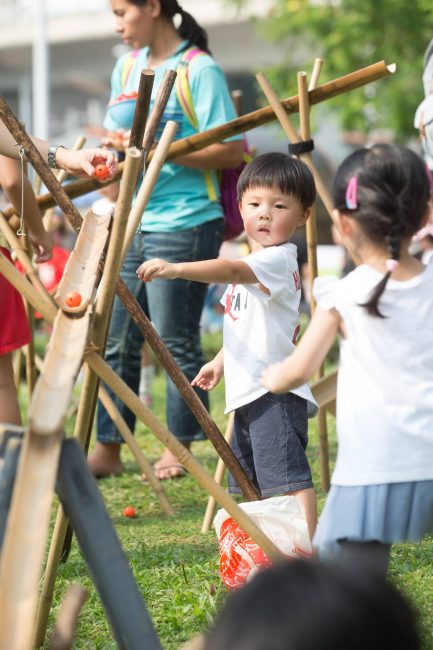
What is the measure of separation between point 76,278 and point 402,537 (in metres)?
0.94

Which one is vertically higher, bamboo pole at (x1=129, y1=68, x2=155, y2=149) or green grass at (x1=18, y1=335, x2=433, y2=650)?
bamboo pole at (x1=129, y1=68, x2=155, y2=149)

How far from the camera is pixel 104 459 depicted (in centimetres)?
511

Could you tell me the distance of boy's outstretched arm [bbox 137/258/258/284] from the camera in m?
2.74

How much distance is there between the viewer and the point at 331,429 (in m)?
6.48

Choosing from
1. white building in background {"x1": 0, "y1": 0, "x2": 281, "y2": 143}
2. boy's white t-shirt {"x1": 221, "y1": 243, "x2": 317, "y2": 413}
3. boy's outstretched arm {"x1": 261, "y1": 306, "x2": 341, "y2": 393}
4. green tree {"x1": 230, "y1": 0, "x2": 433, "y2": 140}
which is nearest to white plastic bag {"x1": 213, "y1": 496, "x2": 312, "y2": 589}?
boy's white t-shirt {"x1": 221, "y1": 243, "x2": 317, "y2": 413}

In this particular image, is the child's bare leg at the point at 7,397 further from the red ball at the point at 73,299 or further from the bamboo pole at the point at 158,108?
the red ball at the point at 73,299

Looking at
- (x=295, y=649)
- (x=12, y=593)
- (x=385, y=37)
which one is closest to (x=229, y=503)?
(x=12, y=593)

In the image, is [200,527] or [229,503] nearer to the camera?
[229,503]

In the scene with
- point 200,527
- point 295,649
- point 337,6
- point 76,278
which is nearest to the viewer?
point 295,649

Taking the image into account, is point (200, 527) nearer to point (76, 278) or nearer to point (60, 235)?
point (76, 278)

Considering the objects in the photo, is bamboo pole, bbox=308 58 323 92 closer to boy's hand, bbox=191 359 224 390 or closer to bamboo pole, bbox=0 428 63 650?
boy's hand, bbox=191 359 224 390

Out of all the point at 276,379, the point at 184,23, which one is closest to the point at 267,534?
the point at 276,379

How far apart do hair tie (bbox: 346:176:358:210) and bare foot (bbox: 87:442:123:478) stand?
2811mm

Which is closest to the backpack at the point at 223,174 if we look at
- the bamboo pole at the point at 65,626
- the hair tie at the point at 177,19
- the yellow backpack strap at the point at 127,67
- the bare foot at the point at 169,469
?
the hair tie at the point at 177,19
